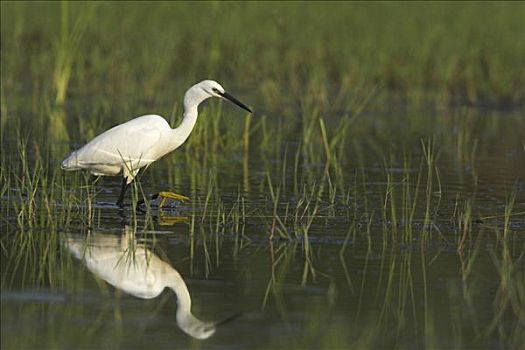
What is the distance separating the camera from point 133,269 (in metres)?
7.05

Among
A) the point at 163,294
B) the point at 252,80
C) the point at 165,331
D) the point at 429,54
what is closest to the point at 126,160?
the point at 163,294

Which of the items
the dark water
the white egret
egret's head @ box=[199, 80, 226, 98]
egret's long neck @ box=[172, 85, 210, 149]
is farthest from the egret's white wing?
egret's head @ box=[199, 80, 226, 98]

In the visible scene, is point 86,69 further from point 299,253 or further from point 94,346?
point 94,346

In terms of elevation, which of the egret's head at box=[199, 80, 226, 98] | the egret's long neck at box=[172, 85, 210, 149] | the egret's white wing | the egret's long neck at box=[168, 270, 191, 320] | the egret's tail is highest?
the egret's head at box=[199, 80, 226, 98]

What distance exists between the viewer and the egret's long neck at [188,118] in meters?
10.0

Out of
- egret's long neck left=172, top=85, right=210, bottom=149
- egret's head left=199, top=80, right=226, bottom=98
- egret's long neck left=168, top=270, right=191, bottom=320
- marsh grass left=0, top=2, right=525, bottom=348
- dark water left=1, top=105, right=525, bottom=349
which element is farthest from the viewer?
egret's head left=199, top=80, right=226, bottom=98

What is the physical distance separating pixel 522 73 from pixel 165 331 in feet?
47.8

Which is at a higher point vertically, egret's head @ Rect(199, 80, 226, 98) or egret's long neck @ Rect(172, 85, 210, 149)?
egret's head @ Rect(199, 80, 226, 98)

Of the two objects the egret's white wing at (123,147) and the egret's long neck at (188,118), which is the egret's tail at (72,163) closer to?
the egret's white wing at (123,147)

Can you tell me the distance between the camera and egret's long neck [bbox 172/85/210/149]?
394 inches

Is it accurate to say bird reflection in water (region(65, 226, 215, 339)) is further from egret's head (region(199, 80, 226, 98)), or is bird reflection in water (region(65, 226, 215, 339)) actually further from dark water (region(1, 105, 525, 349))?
egret's head (region(199, 80, 226, 98))

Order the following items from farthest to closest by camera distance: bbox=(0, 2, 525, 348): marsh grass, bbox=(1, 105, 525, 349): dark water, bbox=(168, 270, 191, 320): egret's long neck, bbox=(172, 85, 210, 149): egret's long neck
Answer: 1. bbox=(172, 85, 210, 149): egret's long neck
2. bbox=(0, 2, 525, 348): marsh grass
3. bbox=(168, 270, 191, 320): egret's long neck
4. bbox=(1, 105, 525, 349): dark water

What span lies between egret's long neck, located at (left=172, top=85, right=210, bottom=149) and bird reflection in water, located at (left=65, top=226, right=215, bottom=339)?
6.06 feet

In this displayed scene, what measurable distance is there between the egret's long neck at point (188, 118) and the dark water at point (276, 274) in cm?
50
